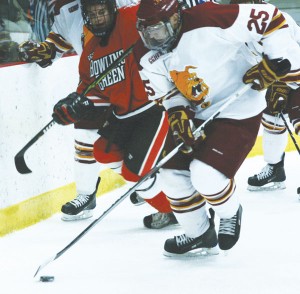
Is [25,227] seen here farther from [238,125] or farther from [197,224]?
[238,125]

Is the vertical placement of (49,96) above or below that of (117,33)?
below

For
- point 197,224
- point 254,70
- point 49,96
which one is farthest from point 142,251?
point 49,96

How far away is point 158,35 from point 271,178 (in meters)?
1.93

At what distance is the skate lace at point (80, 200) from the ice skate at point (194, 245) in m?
0.91

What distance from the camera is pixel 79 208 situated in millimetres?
4004

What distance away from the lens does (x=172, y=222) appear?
371 cm

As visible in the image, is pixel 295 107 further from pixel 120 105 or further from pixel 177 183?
pixel 177 183

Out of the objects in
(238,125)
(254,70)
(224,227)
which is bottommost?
(224,227)

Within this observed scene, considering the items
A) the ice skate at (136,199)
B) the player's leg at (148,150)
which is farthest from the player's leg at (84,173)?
the player's leg at (148,150)

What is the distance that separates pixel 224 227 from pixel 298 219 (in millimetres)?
877

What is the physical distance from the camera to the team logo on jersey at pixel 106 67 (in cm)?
359

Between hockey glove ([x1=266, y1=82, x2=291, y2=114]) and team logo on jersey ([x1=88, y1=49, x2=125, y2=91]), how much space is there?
755mm

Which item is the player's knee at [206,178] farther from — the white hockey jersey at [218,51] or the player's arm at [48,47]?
the player's arm at [48,47]

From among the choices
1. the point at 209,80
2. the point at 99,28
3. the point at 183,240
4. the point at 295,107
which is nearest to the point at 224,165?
the point at 209,80
